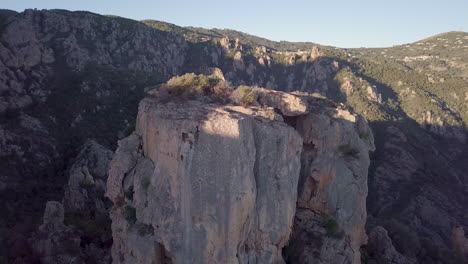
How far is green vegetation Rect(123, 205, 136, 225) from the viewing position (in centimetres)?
1762

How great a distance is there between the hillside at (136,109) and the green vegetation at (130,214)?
5465 millimetres

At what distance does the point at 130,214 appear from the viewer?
58.2 ft

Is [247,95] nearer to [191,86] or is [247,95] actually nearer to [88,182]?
[191,86]

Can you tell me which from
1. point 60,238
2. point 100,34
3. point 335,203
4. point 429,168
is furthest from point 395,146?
point 100,34

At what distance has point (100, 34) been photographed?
3135 inches

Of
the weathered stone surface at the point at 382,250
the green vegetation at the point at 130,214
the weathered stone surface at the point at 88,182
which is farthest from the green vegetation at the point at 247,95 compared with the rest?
the weathered stone surface at the point at 88,182

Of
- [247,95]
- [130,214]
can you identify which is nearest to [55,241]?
[130,214]

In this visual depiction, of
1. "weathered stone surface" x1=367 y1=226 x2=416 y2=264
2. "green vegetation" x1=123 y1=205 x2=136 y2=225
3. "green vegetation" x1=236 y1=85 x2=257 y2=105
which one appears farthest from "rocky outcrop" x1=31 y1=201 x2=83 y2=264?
"weathered stone surface" x1=367 y1=226 x2=416 y2=264

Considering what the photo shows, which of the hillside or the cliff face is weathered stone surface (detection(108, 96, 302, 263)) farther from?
the hillside

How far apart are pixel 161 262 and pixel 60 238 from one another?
11.7 meters

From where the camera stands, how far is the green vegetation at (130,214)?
1762 cm

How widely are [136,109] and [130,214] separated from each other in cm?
3888

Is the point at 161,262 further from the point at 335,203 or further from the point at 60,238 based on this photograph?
the point at 60,238

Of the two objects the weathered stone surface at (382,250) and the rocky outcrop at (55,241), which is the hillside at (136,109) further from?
the rocky outcrop at (55,241)
